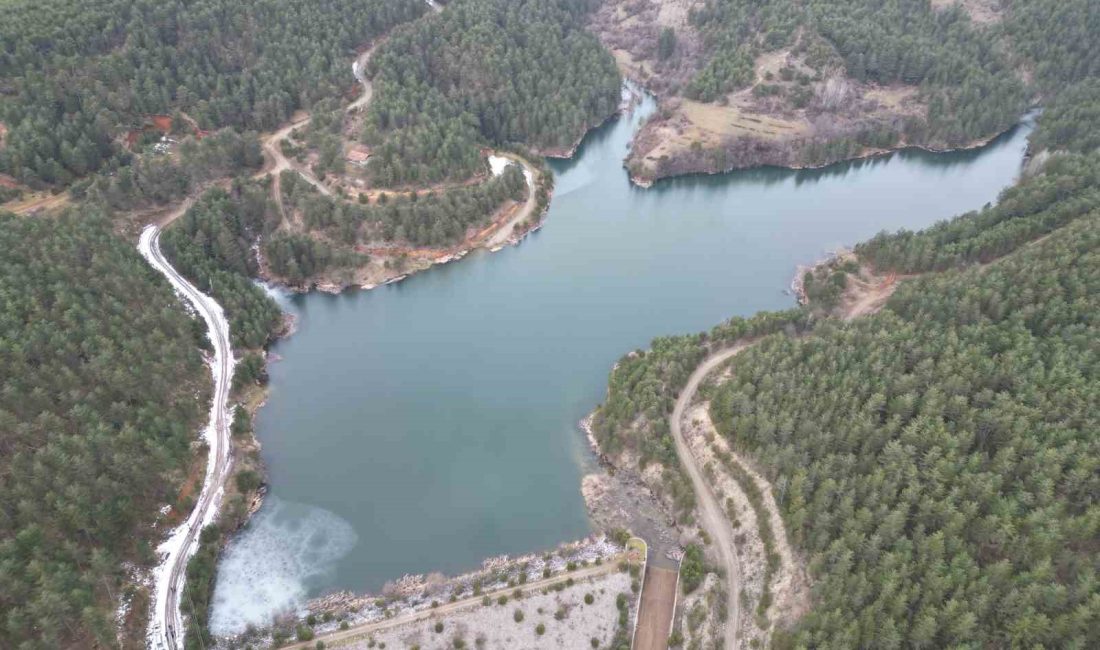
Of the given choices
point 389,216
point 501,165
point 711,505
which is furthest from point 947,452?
point 501,165

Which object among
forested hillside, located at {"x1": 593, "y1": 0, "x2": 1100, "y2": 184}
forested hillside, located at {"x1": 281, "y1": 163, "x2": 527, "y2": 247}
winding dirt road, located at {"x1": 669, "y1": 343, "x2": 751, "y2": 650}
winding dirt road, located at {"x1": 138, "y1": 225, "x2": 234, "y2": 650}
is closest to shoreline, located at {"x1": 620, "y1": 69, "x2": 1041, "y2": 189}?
forested hillside, located at {"x1": 593, "y1": 0, "x2": 1100, "y2": 184}

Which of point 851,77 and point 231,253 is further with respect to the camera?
point 851,77

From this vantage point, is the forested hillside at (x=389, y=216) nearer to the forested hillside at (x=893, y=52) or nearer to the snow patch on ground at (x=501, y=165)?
the snow patch on ground at (x=501, y=165)

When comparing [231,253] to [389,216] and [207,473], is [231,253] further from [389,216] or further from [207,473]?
[207,473]

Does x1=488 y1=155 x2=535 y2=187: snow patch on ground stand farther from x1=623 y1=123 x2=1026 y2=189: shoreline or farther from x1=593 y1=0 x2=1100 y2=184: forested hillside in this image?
x1=593 y1=0 x2=1100 y2=184: forested hillside

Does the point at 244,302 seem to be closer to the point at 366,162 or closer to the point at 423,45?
the point at 366,162

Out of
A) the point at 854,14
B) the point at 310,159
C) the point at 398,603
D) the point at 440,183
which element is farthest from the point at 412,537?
the point at 854,14

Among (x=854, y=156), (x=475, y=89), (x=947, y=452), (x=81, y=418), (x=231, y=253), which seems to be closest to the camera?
(x=947, y=452)
